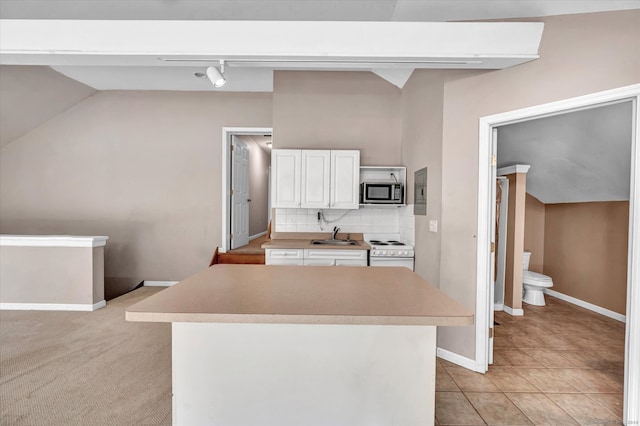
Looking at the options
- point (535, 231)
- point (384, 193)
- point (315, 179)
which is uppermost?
point (315, 179)

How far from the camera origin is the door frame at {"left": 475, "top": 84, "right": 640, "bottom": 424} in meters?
1.87

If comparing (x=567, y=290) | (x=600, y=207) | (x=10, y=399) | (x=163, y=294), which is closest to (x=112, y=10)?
(x=163, y=294)

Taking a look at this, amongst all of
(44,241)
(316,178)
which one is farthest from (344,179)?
(44,241)

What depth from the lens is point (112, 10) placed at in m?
2.60

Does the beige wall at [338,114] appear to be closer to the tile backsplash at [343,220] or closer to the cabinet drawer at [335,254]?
the tile backsplash at [343,220]

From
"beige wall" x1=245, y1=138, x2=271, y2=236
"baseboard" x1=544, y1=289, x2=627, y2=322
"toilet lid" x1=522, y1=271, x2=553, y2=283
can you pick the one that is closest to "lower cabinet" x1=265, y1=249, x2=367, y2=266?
"toilet lid" x1=522, y1=271, x2=553, y2=283

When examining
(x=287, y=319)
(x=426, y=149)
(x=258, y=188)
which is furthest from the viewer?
(x=258, y=188)

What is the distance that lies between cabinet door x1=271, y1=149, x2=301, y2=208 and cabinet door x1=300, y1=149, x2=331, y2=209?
0.24 feet

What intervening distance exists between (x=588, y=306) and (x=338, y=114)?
4109 mm

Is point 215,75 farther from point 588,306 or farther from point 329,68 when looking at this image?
point 588,306

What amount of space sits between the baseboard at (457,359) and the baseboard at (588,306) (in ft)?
6.90

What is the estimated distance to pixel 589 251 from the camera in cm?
404

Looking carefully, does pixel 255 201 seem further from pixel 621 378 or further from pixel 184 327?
pixel 621 378

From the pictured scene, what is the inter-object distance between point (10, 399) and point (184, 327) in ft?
5.89
